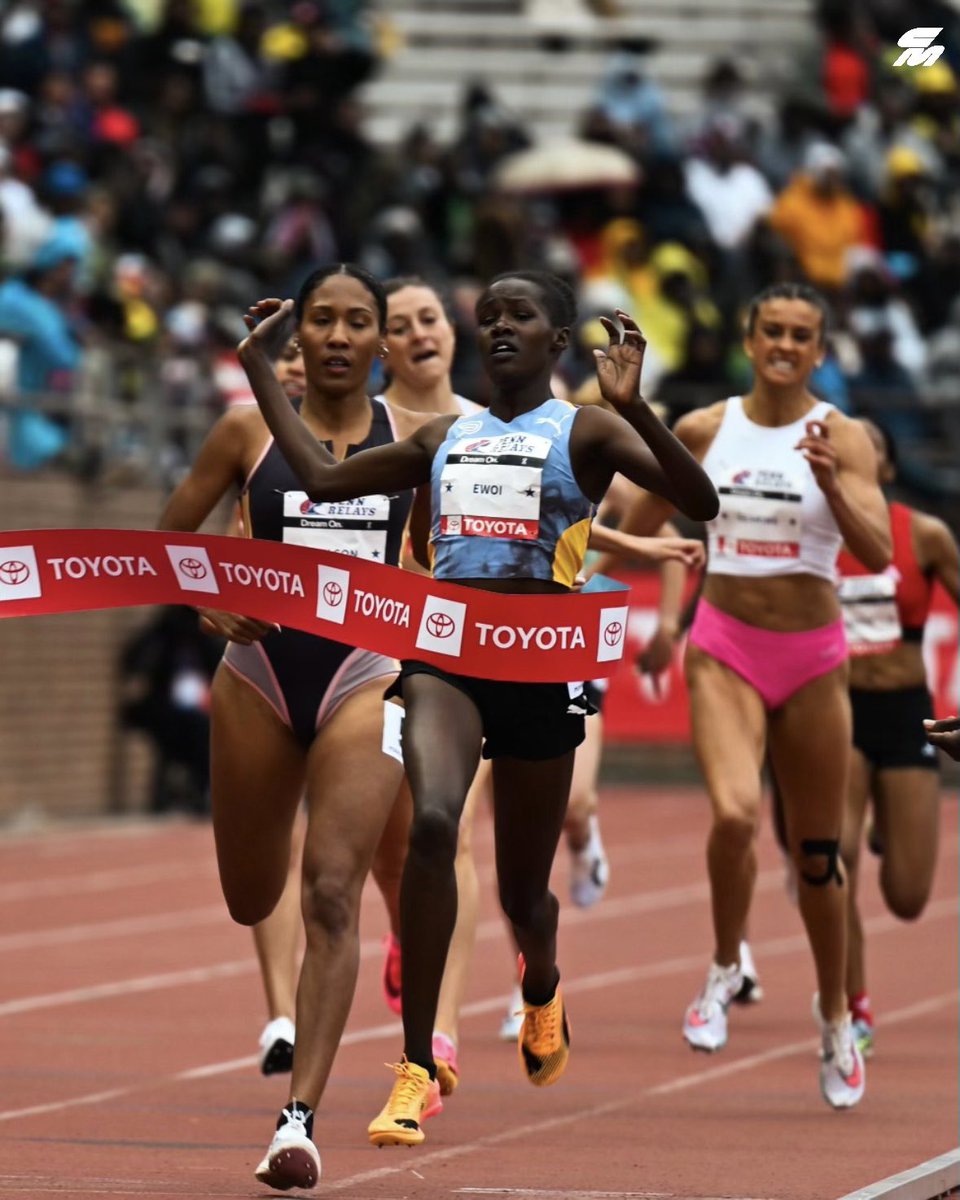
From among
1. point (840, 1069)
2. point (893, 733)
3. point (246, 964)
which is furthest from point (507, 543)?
point (246, 964)

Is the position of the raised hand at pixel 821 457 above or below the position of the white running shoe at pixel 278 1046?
above

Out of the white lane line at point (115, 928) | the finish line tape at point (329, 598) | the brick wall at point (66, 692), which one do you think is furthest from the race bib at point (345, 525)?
the brick wall at point (66, 692)

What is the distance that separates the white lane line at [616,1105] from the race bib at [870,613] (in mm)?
1676

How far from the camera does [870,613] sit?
1220cm

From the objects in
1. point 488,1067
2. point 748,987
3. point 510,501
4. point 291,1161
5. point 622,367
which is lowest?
point 748,987

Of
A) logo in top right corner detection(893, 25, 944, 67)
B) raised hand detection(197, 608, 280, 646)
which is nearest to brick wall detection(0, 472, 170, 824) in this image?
raised hand detection(197, 608, 280, 646)

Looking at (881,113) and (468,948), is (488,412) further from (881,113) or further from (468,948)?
(881,113)

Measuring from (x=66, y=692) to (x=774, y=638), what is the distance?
45.8 ft

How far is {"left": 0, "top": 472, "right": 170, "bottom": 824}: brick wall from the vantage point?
891 inches

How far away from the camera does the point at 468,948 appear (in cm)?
1007

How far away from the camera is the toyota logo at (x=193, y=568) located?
8.43 meters

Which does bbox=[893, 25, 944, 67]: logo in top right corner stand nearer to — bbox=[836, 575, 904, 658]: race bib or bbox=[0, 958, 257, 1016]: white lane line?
bbox=[836, 575, 904, 658]: race bib

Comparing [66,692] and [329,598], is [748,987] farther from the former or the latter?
[66,692]

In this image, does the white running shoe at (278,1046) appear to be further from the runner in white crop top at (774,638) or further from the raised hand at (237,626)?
the raised hand at (237,626)
